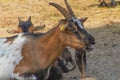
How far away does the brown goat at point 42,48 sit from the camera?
7.86 m

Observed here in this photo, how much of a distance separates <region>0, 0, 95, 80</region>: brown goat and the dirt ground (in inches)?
119

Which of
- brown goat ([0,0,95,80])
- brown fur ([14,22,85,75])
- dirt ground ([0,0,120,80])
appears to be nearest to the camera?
brown goat ([0,0,95,80])

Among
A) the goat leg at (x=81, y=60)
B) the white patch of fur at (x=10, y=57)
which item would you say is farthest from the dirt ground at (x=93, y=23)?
the white patch of fur at (x=10, y=57)

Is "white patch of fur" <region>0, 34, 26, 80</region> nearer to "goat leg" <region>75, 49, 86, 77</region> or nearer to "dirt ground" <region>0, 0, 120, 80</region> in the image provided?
"goat leg" <region>75, 49, 86, 77</region>

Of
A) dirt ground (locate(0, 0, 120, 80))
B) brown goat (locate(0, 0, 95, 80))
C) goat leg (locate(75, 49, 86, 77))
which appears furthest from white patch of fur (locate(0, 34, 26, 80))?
dirt ground (locate(0, 0, 120, 80))

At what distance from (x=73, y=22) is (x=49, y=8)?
45.0 ft

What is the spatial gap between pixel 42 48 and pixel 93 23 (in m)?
9.61

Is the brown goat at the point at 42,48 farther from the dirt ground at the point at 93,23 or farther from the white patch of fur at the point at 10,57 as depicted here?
the dirt ground at the point at 93,23

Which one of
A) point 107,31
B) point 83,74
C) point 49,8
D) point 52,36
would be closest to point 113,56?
point 83,74

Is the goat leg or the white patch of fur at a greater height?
the white patch of fur

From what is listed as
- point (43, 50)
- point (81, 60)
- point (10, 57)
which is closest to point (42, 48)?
point (43, 50)

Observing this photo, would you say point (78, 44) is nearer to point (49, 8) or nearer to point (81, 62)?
point (81, 62)

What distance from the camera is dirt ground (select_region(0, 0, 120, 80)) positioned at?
11.6m

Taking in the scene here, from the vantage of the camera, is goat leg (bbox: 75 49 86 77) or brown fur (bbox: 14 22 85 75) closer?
brown fur (bbox: 14 22 85 75)
